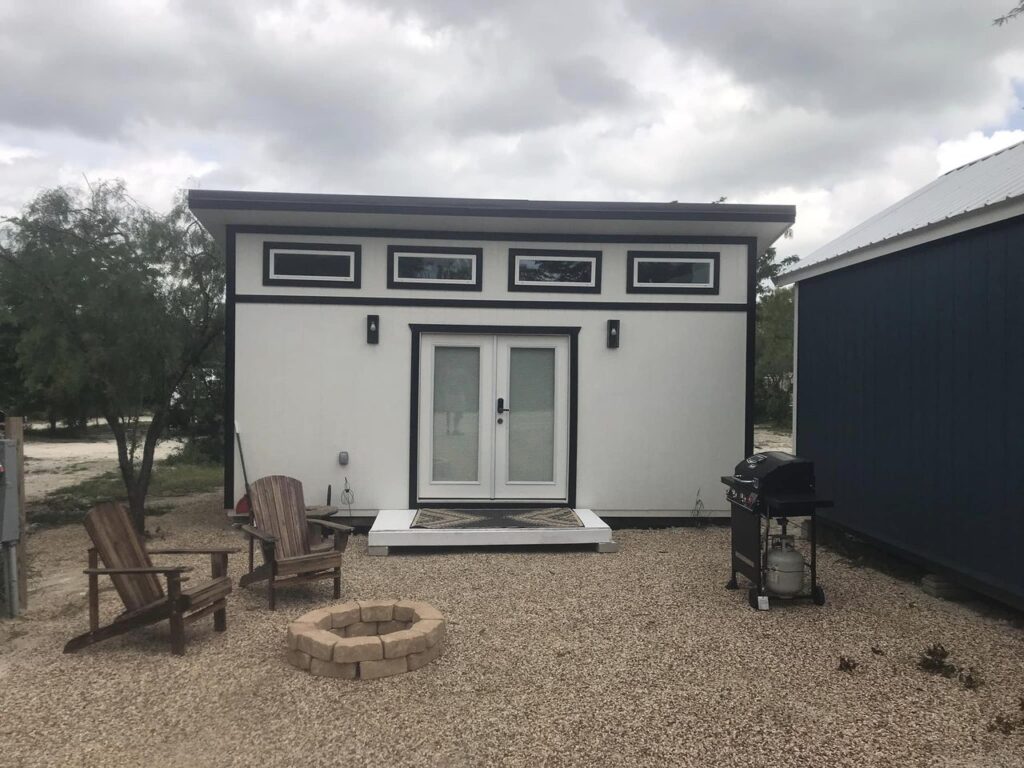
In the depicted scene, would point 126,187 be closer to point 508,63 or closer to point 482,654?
point 508,63

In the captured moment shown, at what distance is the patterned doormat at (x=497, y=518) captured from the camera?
6594 millimetres

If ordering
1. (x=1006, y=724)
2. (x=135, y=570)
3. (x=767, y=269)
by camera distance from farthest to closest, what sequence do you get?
(x=767, y=269), (x=135, y=570), (x=1006, y=724)

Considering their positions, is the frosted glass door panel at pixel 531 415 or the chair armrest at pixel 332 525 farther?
the frosted glass door panel at pixel 531 415

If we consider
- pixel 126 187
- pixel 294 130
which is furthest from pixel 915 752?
pixel 294 130

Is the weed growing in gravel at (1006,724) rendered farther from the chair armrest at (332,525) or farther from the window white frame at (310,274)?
the window white frame at (310,274)

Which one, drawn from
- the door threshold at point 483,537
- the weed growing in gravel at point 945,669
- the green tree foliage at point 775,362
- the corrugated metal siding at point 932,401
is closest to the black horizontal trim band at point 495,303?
the corrugated metal siding at point 932,401

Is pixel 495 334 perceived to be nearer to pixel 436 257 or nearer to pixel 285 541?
pixel 436 257

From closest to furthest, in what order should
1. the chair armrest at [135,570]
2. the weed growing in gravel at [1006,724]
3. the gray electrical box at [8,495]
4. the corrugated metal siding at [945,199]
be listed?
1. the weed growing in gravel at [1006,724]
2. the chair armrest at [135,570]
3. the gray electrical box at [8,495]
4. the corrugated metal siding at [945,199]

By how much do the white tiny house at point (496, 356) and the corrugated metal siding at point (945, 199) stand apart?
718mm

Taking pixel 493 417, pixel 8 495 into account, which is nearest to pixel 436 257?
pixel 493 417

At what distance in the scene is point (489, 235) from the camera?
7383 mm

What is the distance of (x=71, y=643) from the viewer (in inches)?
155

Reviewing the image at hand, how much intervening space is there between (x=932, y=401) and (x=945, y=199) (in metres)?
1.72

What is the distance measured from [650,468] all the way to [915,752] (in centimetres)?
469
